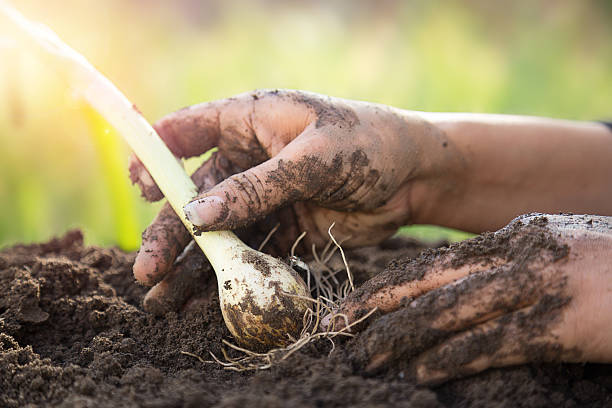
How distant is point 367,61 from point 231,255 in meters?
1.95

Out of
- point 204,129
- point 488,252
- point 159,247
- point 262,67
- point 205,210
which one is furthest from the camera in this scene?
point 262,67

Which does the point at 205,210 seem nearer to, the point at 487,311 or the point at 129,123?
the point at 129,123

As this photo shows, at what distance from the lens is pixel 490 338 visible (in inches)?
36.4

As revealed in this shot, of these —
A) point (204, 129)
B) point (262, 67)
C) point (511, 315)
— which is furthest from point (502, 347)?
point (262, 67)

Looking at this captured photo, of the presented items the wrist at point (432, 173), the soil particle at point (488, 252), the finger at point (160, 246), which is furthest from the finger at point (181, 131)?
the soil particle at point (488, 252)

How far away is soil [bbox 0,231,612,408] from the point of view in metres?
0.87

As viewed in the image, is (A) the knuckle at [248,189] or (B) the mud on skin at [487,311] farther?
(A) the knuckle at [248,189]

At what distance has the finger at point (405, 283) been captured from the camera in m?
1.03

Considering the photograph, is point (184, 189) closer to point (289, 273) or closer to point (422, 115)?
point (289, 273)

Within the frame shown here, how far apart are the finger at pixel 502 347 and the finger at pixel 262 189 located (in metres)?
0.55

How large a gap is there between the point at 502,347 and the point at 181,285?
85 centimetres

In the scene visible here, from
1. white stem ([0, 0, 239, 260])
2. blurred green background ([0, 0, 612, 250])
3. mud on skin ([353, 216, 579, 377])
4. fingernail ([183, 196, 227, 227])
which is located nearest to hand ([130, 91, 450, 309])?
fingernail ([183, 196, 227, 227])

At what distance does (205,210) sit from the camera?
48.1 inches

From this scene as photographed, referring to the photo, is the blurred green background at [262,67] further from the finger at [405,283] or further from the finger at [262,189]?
the finger at [405,283]
